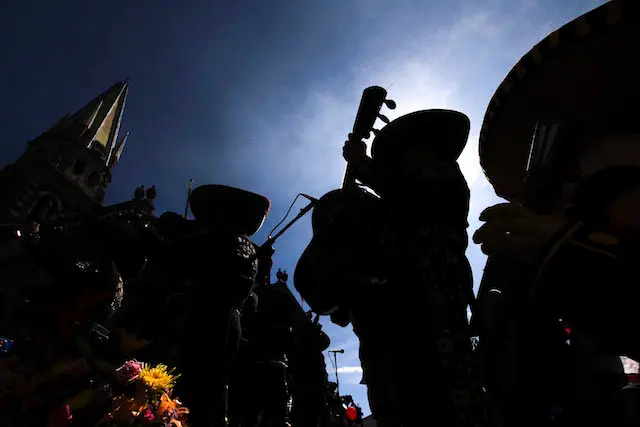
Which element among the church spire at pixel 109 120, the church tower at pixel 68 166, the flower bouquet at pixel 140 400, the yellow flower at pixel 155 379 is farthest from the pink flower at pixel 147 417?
the church spire at pixel 109 120

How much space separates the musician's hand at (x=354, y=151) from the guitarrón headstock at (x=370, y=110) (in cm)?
26

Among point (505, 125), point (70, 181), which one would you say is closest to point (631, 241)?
point (505, 125)

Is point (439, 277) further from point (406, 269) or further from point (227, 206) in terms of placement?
point (227, 206)

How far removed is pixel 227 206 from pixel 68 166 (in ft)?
129

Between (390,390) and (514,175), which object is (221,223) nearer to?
(390,390)

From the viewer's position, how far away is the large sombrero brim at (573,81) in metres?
1.24

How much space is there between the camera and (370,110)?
10.3ft

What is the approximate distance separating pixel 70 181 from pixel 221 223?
3478cm

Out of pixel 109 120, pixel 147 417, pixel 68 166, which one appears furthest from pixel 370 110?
pixel 109 120

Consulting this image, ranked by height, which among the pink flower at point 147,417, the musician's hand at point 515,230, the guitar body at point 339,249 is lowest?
the pink flower at point 147,417

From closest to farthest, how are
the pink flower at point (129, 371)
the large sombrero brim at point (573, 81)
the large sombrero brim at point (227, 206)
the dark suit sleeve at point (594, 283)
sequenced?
the dark suit sleeve at point (594, 283)
the large sombrero brim at point (573, 81)
the pink flower at point (129, 371)
the large sombrero brim at point (227, 206)

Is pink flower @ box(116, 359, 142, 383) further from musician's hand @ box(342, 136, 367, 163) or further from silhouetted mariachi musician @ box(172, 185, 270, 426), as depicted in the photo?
musician's hand @ box(342, 136, 367, 163)

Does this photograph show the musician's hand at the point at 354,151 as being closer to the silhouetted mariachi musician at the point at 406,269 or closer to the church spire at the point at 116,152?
the silhouetted mariachi musician at the point at 406,269

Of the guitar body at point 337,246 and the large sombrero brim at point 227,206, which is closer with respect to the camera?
the guitar body at point 337,246
